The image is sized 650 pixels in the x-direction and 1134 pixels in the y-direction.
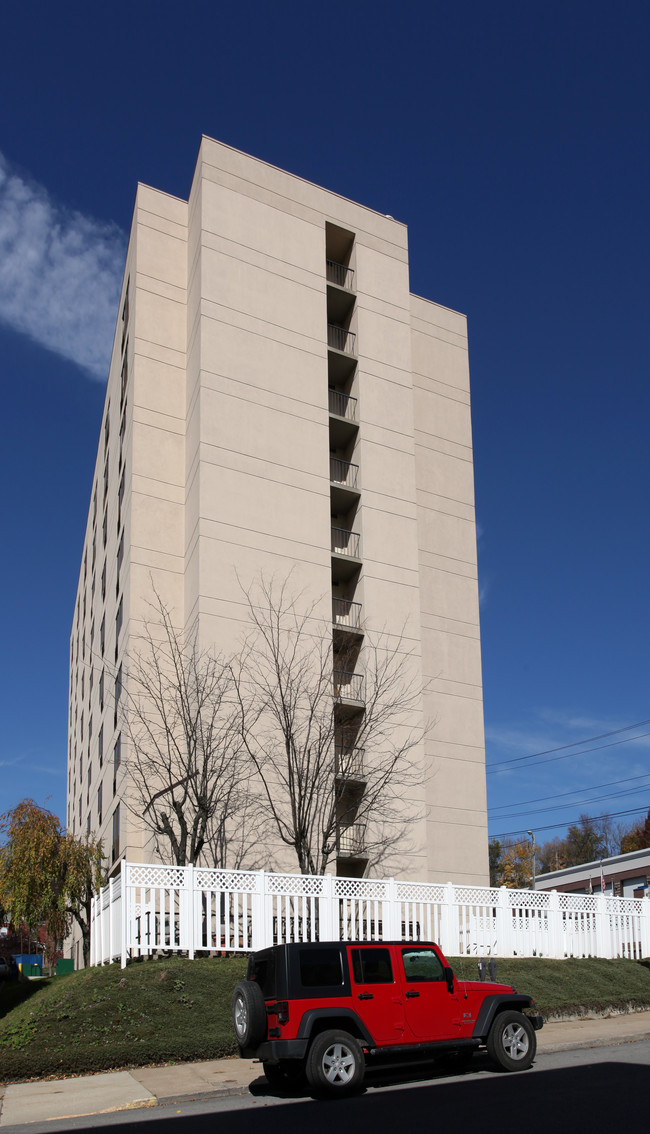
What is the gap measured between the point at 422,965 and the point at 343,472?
78.8ft

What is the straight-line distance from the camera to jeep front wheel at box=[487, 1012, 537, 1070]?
13.4 m

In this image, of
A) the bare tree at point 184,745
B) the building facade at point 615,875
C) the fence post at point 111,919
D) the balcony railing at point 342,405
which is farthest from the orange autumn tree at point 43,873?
the building facade at point 615,875

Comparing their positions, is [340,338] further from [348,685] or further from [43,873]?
[43,873]

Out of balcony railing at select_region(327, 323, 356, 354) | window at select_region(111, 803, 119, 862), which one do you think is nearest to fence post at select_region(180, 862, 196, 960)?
window at select_region(111, 803, 119, 862)

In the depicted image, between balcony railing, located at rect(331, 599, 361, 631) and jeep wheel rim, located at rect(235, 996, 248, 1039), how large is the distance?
20.9 m

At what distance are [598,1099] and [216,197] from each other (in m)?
30.6

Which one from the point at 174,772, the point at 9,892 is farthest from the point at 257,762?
the point at 9,892

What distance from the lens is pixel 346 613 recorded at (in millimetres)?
34656

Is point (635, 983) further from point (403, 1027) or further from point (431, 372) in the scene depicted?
point (431, 372)

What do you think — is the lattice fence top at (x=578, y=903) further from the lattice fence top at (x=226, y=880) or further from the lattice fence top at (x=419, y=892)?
the lattice fence top at (x=226, y=880)

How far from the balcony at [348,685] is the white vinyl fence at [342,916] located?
1052cm

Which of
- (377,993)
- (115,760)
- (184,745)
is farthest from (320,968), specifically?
(115,760)

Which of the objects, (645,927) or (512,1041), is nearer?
(512,1041)

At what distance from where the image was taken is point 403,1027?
13.0 metres
